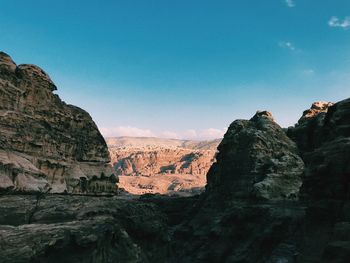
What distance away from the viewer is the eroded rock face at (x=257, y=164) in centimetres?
4909

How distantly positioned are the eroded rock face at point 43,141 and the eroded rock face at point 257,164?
63.1 ft

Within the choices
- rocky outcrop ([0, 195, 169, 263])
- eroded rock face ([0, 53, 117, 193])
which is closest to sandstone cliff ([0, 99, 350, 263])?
rocky outcrop ([0, 195, 169, 263])

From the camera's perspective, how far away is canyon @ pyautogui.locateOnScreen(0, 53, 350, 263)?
84.0ft

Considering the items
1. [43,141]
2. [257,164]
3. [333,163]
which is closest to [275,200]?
[257,164]

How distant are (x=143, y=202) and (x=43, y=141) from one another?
12521mm

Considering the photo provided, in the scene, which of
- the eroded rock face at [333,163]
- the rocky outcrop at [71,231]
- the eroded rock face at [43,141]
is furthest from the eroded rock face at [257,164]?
the rocky outcrop at [71,231]

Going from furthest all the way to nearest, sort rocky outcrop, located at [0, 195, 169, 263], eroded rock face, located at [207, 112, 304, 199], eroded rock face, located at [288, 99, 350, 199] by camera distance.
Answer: eroded rock face, located at [207, 112, 304, 199] → eroded rock face, located at [288, 99, 350, 199] → rocky outcrop, located at [0, 195, 169, 263]

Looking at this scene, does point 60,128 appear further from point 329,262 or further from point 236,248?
point 329,262

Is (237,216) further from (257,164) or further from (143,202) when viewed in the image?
(143,202)

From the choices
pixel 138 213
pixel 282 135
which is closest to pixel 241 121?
pixel 282 135

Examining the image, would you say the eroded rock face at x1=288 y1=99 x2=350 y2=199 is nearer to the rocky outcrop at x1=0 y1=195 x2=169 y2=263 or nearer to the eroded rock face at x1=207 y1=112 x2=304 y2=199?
the eroded rock face at x1=207 y1=112 x2=304 y2=199

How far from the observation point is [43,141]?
35.9 meters

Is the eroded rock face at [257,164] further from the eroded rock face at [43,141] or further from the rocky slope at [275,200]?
the eroded rock face at [43,141]

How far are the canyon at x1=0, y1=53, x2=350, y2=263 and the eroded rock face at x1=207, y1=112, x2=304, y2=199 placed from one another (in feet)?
0.59
